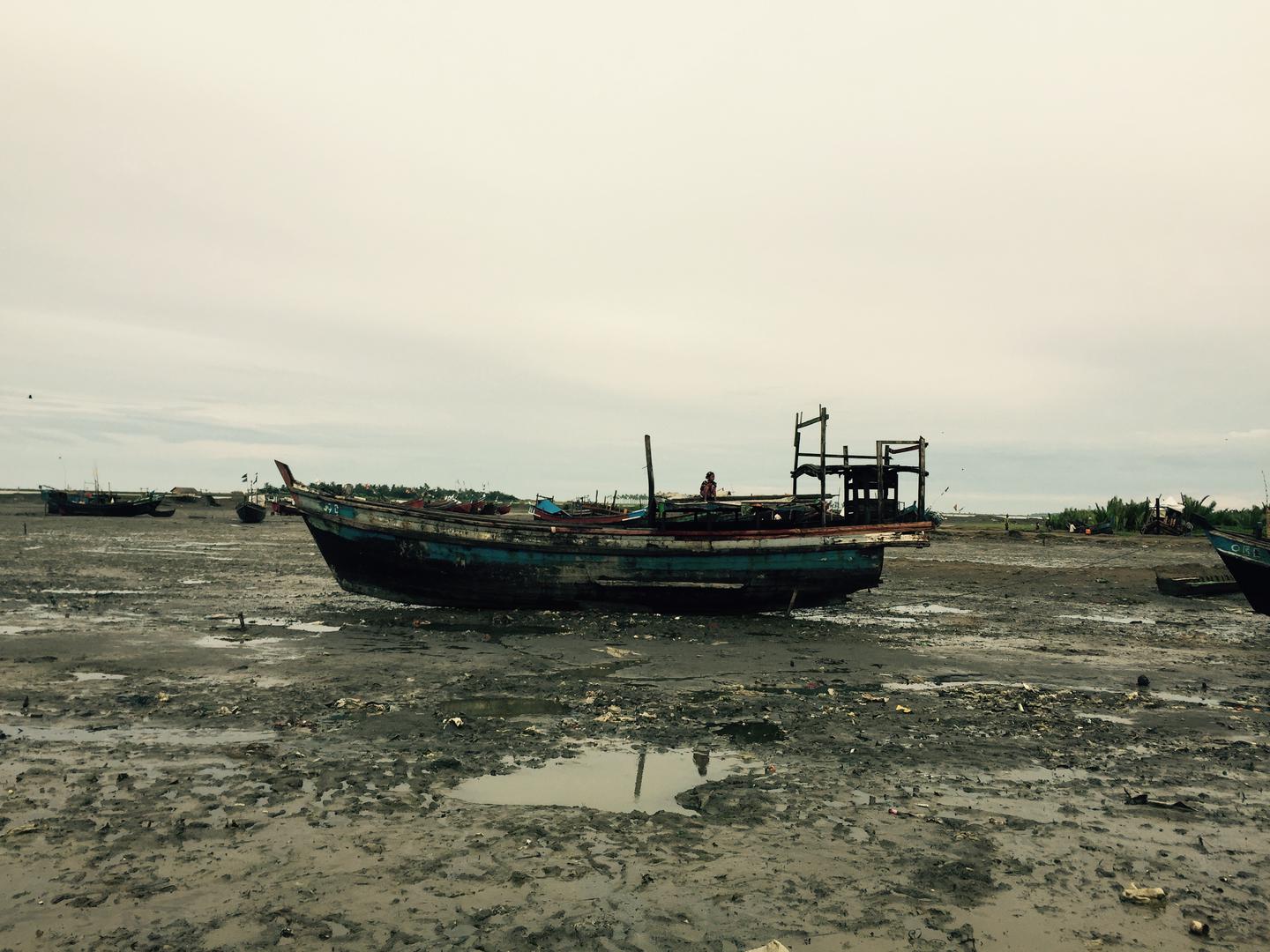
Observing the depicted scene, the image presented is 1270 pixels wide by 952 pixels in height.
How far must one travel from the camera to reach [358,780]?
23.0 feet

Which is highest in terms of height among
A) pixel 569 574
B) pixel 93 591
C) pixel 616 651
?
pixel 569 574

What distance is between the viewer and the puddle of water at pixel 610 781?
6.71 m

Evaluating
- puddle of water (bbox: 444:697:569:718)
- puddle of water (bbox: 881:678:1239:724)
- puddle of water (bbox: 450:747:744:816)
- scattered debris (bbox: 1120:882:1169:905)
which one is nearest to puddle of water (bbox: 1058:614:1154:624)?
puddle of water (bbox: 881:678:1239:724)

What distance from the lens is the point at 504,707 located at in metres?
9.84

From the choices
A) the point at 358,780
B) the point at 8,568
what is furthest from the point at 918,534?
the point at 8,568

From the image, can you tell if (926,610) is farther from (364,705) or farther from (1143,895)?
(1143,895)

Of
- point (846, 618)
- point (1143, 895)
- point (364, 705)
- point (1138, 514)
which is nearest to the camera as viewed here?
point (1143, 895)

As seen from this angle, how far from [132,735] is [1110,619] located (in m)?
19.1

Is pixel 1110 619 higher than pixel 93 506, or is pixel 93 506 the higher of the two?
pixel 93 506

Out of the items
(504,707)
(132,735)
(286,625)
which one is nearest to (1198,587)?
(504,707)

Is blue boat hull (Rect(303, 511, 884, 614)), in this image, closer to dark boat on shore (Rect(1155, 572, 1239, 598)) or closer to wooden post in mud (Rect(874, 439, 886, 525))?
wooden post in mud (Rect(874, 439, 886, 525))

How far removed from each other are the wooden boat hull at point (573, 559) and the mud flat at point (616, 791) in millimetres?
2343

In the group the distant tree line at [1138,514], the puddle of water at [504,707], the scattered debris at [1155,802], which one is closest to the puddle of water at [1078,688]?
the scattered debris at [1155,802]

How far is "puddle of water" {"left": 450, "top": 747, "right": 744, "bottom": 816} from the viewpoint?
22.0 ft
